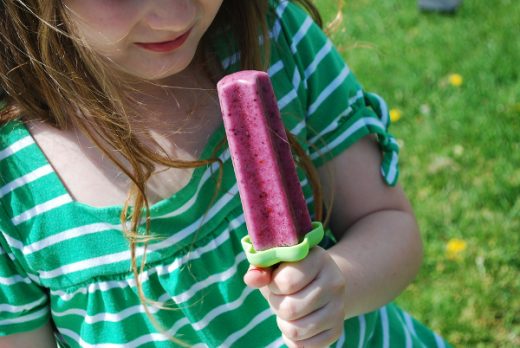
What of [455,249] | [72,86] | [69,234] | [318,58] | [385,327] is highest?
[72,86]

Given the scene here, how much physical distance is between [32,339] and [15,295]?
0.16 m

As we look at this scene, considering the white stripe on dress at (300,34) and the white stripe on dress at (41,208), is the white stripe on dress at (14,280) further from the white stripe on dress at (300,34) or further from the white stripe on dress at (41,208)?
the white stripe on dress at (300,34)

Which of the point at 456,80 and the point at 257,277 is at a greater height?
the point at 257,277

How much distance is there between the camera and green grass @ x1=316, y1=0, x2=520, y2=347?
3531 millimetres

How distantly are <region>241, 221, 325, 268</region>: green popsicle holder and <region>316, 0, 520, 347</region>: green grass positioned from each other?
0.98m

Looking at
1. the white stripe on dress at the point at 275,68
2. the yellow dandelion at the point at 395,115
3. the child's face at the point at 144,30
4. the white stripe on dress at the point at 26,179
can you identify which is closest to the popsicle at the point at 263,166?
the child's face at the point at 144,30

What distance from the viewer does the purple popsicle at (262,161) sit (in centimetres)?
165

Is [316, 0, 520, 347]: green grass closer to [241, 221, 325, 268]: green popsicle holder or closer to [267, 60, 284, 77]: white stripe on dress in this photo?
[267, 60, 284, 77]: white stripe on dress

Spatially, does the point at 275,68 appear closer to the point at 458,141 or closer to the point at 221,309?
the point at 221,309

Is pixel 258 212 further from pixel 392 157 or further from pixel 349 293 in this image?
pixel 392 157

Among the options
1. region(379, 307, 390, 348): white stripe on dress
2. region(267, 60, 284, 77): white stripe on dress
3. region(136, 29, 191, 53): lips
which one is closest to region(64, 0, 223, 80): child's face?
region(136, 29, 191, 53): lips

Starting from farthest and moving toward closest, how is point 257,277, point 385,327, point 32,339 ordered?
point 385,327, point 32,339, point 257,277

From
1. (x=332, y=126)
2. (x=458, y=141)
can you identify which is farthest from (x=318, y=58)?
(x=458, y=141)

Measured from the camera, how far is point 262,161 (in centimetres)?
Answer: 167
